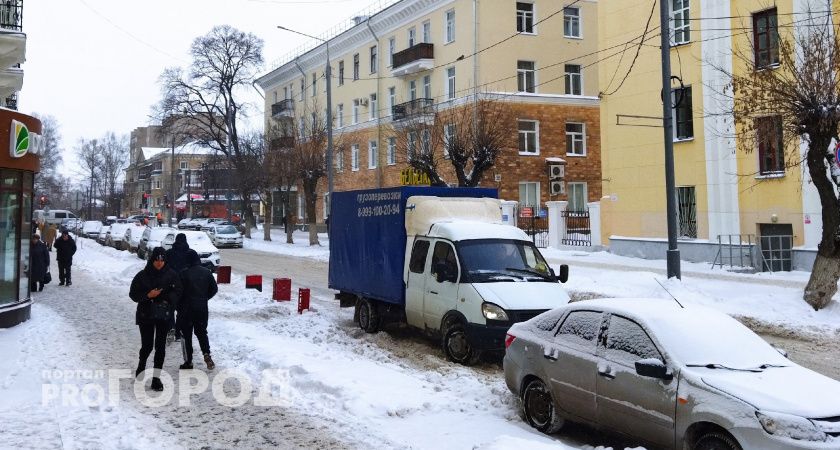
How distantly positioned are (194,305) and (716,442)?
6657mm

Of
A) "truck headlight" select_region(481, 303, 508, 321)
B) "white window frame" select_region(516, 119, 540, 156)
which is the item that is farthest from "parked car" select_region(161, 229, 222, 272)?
"white window frame" select_region(516, 119, 540, 156)

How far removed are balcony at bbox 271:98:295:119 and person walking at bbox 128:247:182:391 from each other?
51230 millimetres

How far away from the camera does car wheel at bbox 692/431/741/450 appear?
496cm

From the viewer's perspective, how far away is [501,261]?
10805 mm

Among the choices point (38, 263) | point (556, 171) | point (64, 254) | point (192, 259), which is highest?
point (556, 171)

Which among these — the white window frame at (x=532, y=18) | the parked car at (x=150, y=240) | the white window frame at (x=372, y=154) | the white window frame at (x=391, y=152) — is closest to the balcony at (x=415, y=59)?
the white window frame at (x=391, y=152)

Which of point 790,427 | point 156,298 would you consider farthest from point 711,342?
point 156,298

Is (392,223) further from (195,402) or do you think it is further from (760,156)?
(760,156)

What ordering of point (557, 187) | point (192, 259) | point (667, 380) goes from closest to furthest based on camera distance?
point (667, 380) → point (192, 259) → point (557, 187)

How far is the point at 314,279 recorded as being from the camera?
2361cm

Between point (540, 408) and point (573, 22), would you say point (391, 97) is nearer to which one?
point (573, 22)

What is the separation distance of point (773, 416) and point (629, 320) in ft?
5.47

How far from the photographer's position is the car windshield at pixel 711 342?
5719 millimetres

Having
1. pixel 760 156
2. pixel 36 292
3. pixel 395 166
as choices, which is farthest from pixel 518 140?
pixel 36 292
